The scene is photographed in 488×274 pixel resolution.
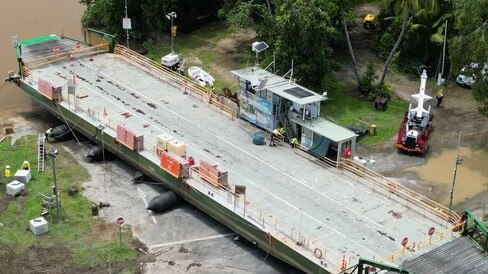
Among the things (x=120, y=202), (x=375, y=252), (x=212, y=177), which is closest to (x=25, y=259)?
(x=120, y=202)

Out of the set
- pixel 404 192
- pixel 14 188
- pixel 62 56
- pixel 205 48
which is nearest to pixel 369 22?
pixel 205 48

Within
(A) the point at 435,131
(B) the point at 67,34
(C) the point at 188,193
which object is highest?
(B) the point at 67,34

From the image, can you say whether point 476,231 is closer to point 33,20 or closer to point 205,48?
point 205,48

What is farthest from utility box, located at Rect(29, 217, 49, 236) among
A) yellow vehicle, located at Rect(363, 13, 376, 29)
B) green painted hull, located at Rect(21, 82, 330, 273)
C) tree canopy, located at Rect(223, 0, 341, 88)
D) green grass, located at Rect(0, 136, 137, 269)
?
yellow vehicle, located at Rect(363, 13, 376, 29)

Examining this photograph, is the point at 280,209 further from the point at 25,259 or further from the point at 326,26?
the point at 326,26

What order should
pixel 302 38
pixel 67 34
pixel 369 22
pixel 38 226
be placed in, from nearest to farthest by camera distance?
1. pixel 38 226
2. pixel 302 38
3. pixel 369 22
4. pixel 67 34

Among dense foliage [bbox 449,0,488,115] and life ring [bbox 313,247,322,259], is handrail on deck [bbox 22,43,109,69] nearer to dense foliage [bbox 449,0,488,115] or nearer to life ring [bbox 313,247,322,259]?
dense foliage [bbox 449,0,488,115]

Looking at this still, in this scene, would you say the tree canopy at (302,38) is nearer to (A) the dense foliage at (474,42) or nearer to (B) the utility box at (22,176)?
(A) the dense foliage at (474,42)
